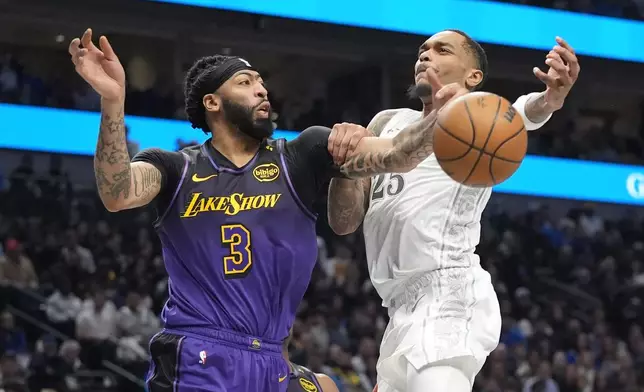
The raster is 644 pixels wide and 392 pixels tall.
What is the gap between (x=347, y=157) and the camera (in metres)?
Result: 4.24

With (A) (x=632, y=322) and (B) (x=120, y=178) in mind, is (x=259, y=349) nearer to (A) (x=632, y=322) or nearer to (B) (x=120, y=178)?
(B) (x=120, y=178)

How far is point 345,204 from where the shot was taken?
4758 mm

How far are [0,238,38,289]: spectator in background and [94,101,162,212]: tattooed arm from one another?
904cm

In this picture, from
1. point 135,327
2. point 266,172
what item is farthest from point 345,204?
point 135,327

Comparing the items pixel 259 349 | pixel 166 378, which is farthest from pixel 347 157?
pixel 166 378

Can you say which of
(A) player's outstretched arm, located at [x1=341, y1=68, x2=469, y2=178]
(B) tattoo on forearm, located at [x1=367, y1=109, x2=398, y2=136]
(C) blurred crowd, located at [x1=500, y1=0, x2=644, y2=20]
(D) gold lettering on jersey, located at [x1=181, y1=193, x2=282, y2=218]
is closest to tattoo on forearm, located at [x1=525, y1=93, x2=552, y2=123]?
(B) tattoo on forearm, located at [x1=367, y1=109, x2=398, y2=136]

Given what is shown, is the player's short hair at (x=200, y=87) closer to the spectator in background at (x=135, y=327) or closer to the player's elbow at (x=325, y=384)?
the player's elbow at (x=325, y=384)

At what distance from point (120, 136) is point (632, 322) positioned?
1402cm

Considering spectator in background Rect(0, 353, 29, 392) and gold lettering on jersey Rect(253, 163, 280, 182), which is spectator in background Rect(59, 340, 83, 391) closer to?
spectator in background Rect(0, 353, 29, 392)

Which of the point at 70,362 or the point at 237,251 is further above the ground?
the point at 237,251

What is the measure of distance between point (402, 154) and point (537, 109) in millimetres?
1042

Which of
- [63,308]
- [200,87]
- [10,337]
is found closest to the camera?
[200,87]

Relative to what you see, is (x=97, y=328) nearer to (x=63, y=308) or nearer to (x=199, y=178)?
(x=63, y=308)

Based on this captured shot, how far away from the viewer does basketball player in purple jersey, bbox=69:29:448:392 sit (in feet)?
13.2
